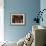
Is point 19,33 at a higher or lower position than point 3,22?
lower

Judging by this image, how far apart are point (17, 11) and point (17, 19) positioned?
333 mm

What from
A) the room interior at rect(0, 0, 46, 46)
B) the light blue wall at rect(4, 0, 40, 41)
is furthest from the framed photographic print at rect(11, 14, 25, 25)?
the light blue wall at rect(4, 0, 40, 41)

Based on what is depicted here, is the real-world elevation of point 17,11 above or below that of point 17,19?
above

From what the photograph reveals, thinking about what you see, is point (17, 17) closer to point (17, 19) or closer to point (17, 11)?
point (17, 19)

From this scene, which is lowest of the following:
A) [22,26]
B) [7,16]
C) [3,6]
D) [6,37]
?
[6,37]

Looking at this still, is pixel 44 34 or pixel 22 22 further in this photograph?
pixel 22 22

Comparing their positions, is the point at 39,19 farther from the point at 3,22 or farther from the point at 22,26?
the point at 3,22

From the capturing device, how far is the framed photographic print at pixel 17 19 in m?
5.60

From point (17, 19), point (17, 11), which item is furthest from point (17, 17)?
point (17, 11)

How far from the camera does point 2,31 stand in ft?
18.3

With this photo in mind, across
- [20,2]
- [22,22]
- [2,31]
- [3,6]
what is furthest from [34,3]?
[2,31]

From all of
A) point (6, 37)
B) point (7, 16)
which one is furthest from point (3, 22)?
point (6, 37)

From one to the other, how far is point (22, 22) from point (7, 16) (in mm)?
670

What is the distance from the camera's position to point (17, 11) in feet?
18.4
